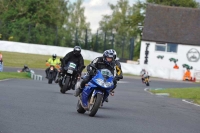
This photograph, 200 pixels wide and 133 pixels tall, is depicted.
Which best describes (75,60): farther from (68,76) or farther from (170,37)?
(170,37)

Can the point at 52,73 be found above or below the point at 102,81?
below

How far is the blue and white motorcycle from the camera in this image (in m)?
14.9

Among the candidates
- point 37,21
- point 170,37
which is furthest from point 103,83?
point 37,21

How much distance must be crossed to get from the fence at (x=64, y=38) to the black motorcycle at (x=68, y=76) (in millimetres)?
43012

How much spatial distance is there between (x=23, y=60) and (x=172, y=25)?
19650 mm

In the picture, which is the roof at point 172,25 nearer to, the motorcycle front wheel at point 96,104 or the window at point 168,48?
the window at point 168,48

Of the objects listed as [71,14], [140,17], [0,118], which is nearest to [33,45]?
[140,17]

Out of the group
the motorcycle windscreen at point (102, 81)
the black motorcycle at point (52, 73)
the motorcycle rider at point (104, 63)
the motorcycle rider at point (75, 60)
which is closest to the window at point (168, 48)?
the black motorcycle at point (52, 73)

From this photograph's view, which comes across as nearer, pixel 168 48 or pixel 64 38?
pixel 64 38

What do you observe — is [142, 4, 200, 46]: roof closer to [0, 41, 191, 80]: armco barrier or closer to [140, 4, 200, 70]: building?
[140, 4, 200, 70]: building

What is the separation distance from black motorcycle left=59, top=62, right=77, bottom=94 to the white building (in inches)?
1840

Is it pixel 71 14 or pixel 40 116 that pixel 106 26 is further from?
pixel 40 116

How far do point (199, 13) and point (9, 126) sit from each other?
64.0 meters

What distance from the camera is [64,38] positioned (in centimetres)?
6975
